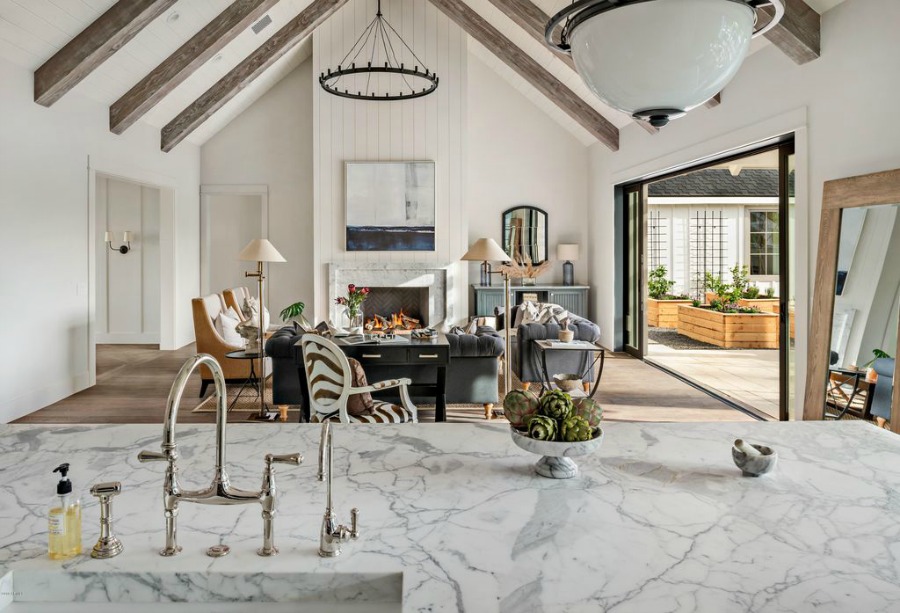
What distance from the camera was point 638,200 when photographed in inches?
314

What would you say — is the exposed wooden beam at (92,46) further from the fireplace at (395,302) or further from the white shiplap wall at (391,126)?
the fireplace at (395,302)

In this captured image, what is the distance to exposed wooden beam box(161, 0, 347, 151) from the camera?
725 cm

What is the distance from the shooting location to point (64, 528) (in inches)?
44.6

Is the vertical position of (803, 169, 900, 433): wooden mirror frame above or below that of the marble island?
above

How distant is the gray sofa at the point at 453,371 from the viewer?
4891 millimetres

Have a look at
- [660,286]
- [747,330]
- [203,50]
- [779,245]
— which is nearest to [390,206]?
[203,50]

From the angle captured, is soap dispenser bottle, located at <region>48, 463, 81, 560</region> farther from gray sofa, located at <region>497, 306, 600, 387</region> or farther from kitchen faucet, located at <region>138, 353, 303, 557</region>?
gray sofa, located at <region>497, 306, 600, 387</region>

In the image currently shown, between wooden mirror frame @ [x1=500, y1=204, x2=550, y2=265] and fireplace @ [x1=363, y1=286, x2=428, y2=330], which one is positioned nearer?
fireplace @ [x1=363, y1=286, x2=428, y2=330]

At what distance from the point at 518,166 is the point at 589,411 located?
Result: 8094mm

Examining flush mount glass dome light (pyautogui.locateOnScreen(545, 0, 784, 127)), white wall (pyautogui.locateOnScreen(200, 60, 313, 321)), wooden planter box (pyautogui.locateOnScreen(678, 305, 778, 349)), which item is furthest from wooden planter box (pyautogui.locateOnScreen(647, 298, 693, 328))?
flush mount glass dome light (pyautogui.locateOnScreen(545, 0, 784, 127))

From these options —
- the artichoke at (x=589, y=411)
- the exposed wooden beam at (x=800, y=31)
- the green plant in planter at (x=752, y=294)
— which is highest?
the exposed wooden beam at (x=800, y=31)

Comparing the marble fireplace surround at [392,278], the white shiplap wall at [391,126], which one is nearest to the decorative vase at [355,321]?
the marble fireplace surround at [392,278]

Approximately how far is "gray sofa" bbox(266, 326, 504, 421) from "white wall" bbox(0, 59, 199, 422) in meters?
2.04

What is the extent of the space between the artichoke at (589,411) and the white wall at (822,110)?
3.00 metres
